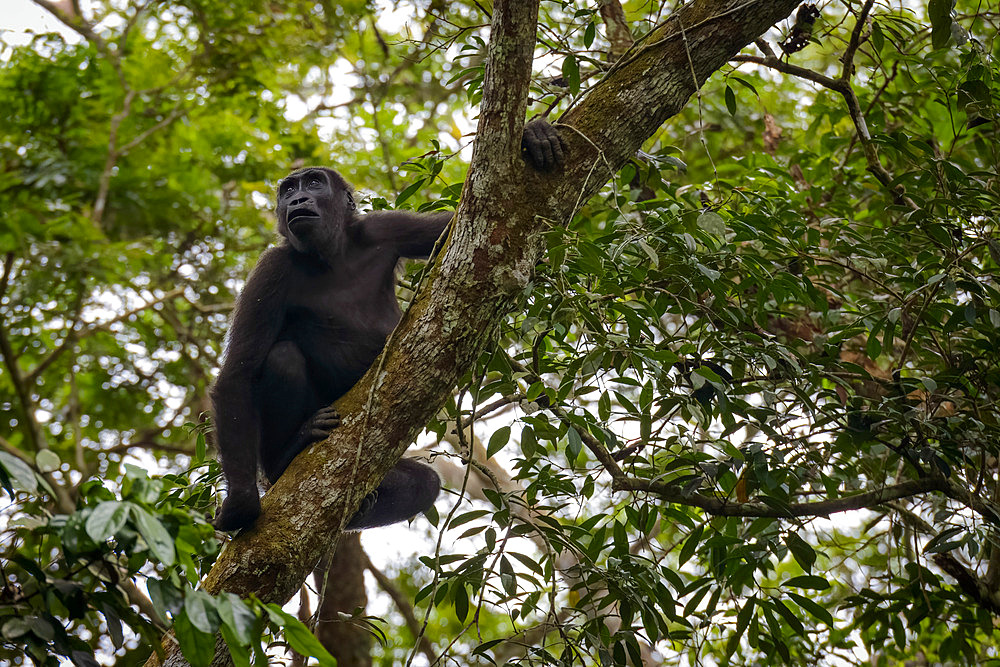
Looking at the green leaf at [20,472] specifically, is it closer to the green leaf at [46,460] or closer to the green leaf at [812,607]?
the green leaf at [46,460]

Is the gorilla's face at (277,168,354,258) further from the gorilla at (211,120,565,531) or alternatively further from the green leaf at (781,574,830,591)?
the green leaf at (781,574,830,591)

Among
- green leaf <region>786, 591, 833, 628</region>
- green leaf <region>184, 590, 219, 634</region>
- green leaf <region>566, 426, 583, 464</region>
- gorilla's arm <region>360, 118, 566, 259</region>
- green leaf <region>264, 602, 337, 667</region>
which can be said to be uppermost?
gorilla's arm <region>360, 118, 566, 259</region>

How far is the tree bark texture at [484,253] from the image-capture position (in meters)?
3.20

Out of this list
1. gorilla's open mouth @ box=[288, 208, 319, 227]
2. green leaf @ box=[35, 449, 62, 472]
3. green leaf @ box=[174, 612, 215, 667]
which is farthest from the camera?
gorilla's open mouth @ box=[288, 208, 319, 227]

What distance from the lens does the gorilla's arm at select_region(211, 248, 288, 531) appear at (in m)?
4.13

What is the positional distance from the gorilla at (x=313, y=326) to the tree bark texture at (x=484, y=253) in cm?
77

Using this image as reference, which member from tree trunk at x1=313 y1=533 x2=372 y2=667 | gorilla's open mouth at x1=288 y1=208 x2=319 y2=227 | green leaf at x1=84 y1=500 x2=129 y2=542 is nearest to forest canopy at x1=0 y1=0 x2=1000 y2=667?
green leaf at x1=84 y1=500 x2=129 y2=542

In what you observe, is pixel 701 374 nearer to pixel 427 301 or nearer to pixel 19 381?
pixel 427 301

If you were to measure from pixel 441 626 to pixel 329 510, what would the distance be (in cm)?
834

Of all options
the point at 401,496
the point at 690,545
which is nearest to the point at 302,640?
the point at 690,545

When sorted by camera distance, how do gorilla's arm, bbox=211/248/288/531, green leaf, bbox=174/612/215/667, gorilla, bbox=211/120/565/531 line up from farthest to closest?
gorilla, bbox=211/120/565/531 < gorilla's arm, bbox=211/248/288/531 < green leaf, bbox=174/612/215/667

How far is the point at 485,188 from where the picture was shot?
10.9ft

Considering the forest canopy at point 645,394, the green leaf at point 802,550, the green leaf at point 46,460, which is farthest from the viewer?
the green leaf at point 802,550

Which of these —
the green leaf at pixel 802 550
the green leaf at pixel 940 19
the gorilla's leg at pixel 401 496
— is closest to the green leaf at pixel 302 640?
the green leaf at pixel 802 550
